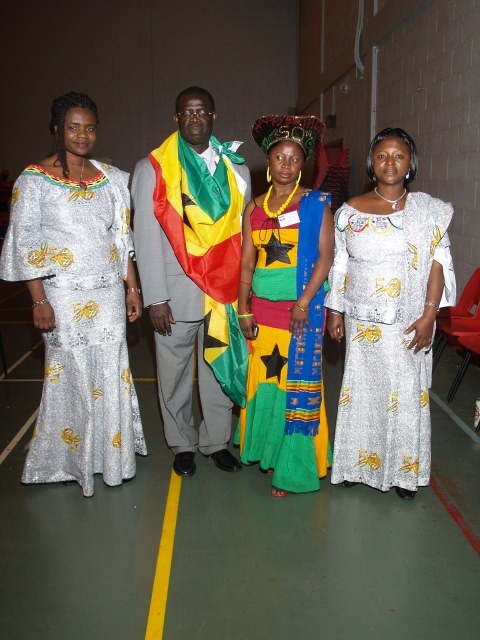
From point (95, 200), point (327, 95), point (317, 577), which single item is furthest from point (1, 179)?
point (317, 577)

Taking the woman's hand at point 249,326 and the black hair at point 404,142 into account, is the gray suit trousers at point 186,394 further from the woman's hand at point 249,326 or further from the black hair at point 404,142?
the black hair at point 404,142

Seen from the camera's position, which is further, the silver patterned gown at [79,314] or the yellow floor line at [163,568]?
the silver patterned gown at [79,314]

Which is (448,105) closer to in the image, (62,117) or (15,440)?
(62,117)

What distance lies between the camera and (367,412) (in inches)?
110

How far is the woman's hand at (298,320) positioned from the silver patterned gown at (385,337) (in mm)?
196

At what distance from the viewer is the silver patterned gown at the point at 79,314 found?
2.60 m

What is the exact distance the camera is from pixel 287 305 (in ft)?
9.00

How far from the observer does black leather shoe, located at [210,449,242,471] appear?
10.2ft

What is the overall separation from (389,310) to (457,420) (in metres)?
1.54

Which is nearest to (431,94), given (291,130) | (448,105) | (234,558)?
(448,105)

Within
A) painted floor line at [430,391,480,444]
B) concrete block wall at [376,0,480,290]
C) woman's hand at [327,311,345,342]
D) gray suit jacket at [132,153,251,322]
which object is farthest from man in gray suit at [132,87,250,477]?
concrete block wall at [376,0,480,290]

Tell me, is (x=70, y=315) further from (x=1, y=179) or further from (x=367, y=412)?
(x=1, y=179)

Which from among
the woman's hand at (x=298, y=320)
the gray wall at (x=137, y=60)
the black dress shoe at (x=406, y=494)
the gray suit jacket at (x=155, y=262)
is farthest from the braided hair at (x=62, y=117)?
the gray wall at (x=137, y=60)

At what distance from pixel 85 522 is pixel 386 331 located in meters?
1.52
